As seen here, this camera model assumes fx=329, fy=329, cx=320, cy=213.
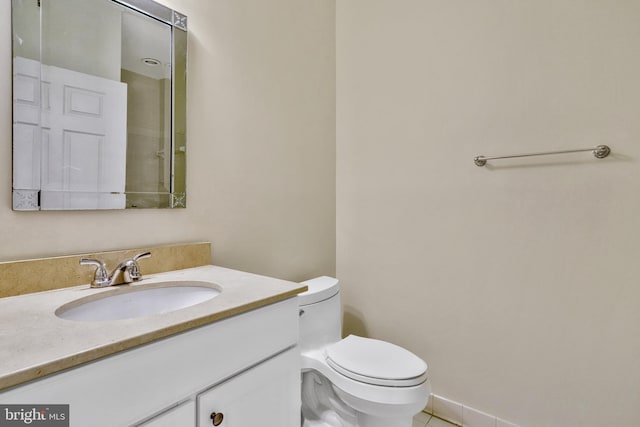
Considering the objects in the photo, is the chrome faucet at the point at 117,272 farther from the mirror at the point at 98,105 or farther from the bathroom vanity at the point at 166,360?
the mirror at the point at 98,105

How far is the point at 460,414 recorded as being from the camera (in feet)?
5.52

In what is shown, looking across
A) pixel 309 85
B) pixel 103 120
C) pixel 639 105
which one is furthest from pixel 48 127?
pixel 639 105

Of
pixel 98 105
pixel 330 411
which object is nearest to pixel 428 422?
pixel 330 411

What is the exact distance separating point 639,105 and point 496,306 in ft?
3.25

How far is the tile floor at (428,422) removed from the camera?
5.57ft

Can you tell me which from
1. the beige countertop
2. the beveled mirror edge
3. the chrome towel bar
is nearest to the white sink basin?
the beige countertop

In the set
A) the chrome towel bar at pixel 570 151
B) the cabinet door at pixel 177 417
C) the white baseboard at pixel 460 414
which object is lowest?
the white baseboard at pixel 460 414

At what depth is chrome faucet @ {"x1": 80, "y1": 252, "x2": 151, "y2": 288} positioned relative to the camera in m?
1.00

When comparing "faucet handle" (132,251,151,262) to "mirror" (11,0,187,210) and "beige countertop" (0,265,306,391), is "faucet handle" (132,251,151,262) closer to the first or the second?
"beige countertop" (0,265,306,391)

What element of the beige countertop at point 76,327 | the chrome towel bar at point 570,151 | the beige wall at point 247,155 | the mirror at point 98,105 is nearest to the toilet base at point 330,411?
the beige wall at point 247,155

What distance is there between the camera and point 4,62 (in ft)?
2.99

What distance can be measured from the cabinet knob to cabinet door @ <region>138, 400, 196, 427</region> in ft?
0.15

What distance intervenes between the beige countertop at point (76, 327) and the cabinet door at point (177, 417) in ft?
0.54

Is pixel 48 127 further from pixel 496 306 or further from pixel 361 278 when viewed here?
pixel 496 306
